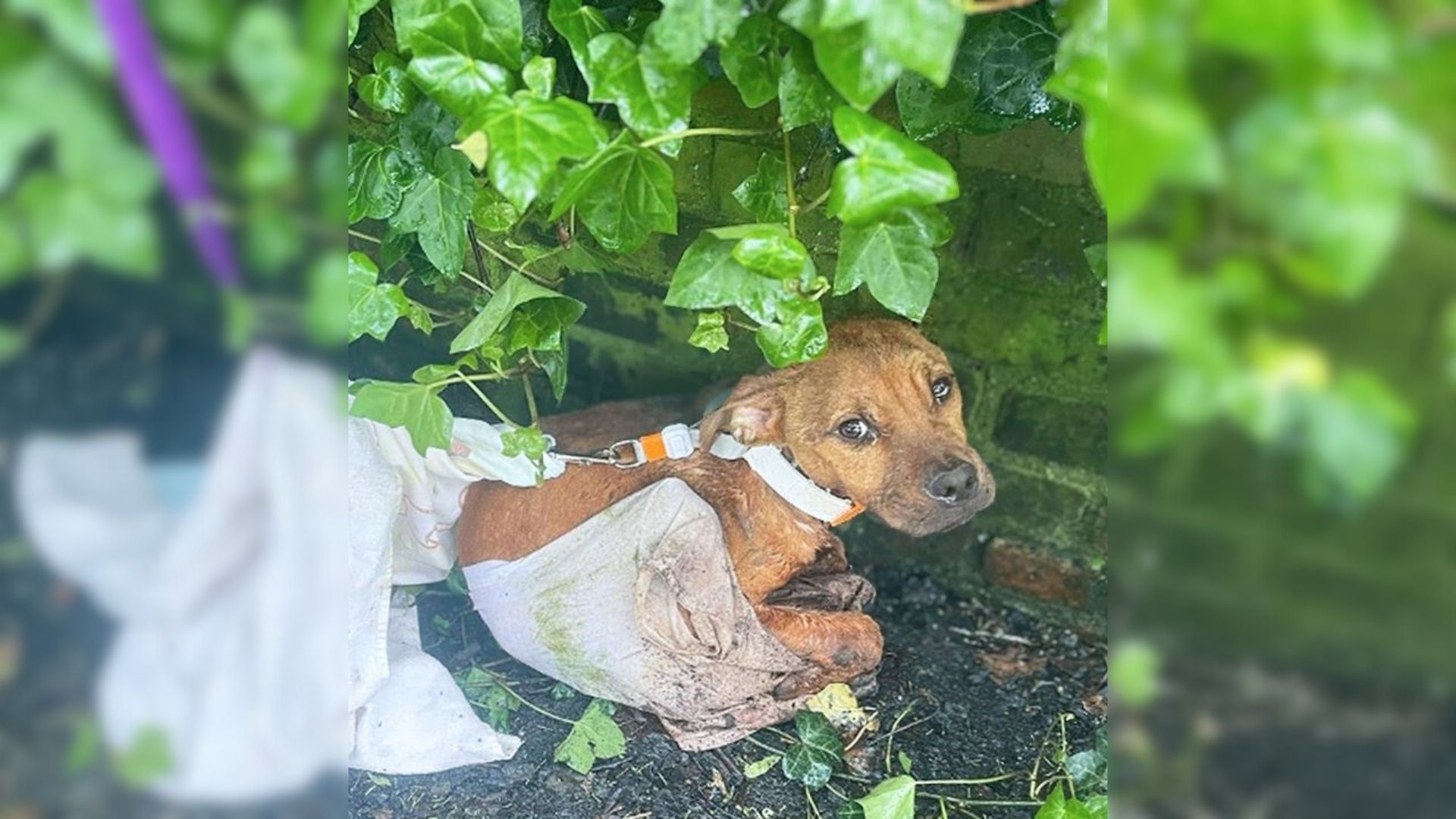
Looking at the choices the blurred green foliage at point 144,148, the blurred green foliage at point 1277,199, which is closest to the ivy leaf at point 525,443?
the blurred green foliage at point 144,148

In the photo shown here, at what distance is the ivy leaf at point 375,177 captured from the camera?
1258mm

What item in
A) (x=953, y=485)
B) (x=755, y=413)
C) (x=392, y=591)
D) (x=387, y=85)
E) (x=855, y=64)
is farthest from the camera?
(x=392, y=591)

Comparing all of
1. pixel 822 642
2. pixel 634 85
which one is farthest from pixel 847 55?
pixel 822 642

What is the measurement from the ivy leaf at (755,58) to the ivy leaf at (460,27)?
20 centimetres

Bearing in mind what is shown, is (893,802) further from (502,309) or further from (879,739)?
(502,309)

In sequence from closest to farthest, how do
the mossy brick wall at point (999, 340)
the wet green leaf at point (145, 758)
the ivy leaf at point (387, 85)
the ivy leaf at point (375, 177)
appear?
1. the wet green leaf at point (145, 758)
2. the ivy leaf at point (387, 85)
3. the ivy leaf at point (375, 177)
4. the mossy brick wall at point (999, 340)

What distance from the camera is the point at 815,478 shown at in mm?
1394

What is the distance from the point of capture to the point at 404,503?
1566mm

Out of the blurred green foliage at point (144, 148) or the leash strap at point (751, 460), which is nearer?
the blurred green foliage at point (144, 148)

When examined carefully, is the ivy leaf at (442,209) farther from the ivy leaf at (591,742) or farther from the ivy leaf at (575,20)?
the ivy leaf at (591,742)

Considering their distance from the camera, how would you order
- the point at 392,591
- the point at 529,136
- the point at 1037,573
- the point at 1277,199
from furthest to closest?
the point at 1037,573 < the point at 392,591 < the point at 529,136 < the point at 1277,199

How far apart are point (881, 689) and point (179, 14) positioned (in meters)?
1.55

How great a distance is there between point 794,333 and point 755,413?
0.96ft

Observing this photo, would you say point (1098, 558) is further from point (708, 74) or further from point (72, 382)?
point (72, 382)
